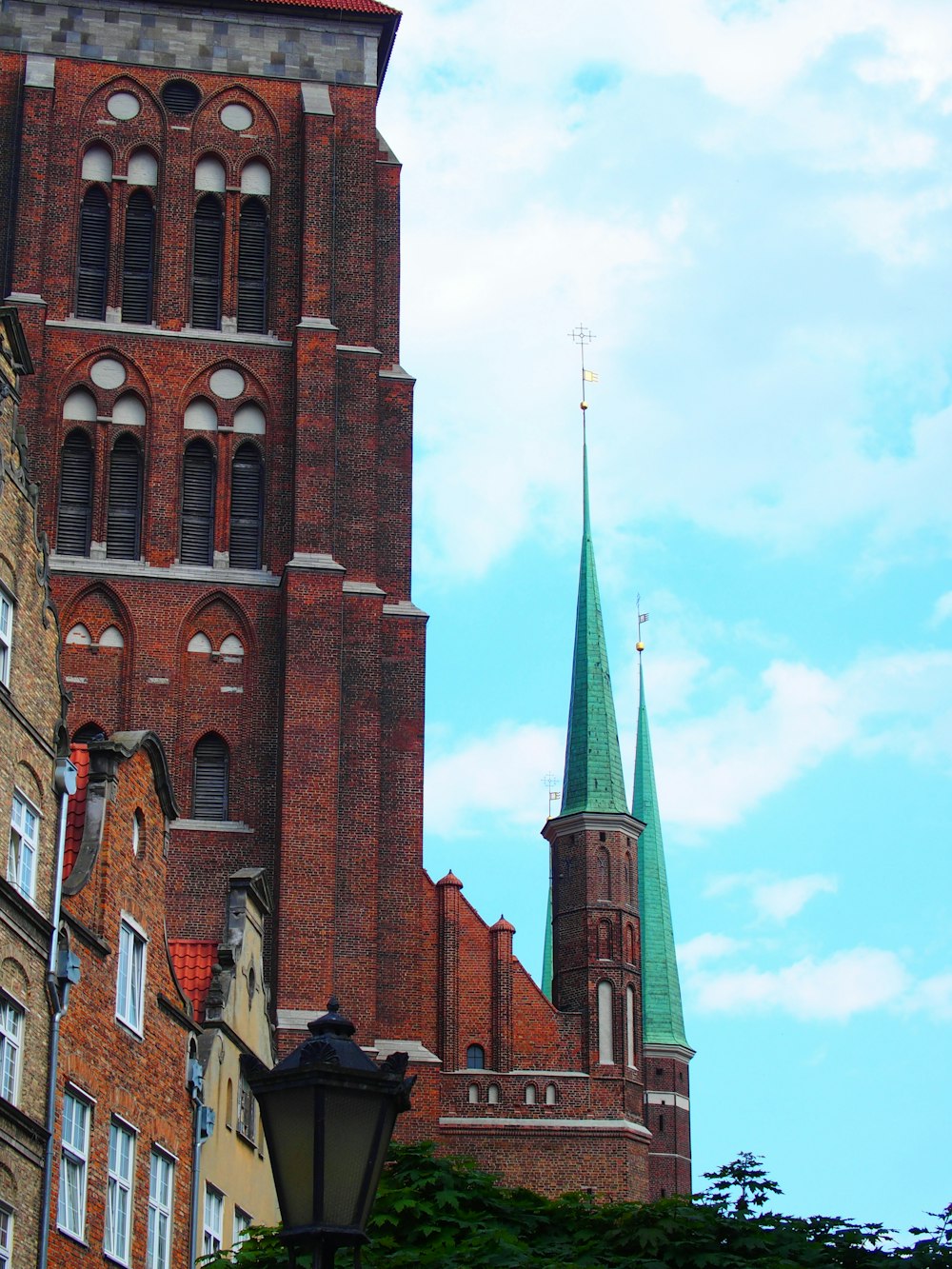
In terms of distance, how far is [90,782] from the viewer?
77.8 ft

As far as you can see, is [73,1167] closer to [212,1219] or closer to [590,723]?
[212,1219]

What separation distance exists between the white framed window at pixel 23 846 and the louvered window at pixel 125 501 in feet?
69.0

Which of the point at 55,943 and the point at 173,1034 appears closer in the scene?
the point at 55,943

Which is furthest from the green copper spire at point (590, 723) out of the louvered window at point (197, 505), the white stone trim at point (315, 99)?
the white stone trim at point (315, 99)

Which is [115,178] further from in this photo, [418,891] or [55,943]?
[55,943]

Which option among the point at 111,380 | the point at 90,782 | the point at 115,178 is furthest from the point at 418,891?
the point at 90,782

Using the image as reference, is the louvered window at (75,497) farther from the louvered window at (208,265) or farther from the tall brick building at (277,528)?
the louvered window at (208,265)

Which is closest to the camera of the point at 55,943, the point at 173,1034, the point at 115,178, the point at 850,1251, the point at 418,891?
the point at 850,1251

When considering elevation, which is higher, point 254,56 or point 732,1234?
point 254,56

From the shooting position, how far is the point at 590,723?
48938mm

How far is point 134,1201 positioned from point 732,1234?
20.8 feet

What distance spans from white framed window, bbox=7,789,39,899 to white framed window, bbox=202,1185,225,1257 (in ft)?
18.0

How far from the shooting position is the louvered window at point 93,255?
4431cm

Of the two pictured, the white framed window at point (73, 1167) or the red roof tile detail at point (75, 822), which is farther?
the red roof tile detail at point (75, 822)
